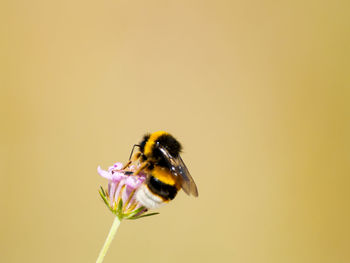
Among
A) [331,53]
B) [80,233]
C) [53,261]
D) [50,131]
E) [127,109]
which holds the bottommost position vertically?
[53,261]

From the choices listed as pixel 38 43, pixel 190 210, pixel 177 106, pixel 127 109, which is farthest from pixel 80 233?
pixel 38 43

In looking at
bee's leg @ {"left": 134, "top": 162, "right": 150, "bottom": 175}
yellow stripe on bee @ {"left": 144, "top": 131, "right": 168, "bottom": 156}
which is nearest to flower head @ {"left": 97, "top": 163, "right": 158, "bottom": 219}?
bee's leg @ {"left": 134, "top": 162, "right": 150, "bottom": 175}

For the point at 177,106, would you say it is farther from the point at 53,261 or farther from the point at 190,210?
the point at 53,261

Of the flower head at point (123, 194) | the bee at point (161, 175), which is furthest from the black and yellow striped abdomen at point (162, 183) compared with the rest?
the flower head at point (123, 194)

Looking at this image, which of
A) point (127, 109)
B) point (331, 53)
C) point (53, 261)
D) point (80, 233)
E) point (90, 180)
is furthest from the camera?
point (331, 53)

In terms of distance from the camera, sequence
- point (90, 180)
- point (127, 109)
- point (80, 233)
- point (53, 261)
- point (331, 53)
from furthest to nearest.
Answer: point (331, 53), point (127, 109), point (90, 180), point (80, 233), point (53, 261)

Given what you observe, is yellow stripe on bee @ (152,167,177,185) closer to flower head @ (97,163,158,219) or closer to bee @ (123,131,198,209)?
bee @ (123,131,198,209)

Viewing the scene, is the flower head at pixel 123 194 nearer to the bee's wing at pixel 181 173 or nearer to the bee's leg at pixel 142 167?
the bee's leg at pixel 142 167
